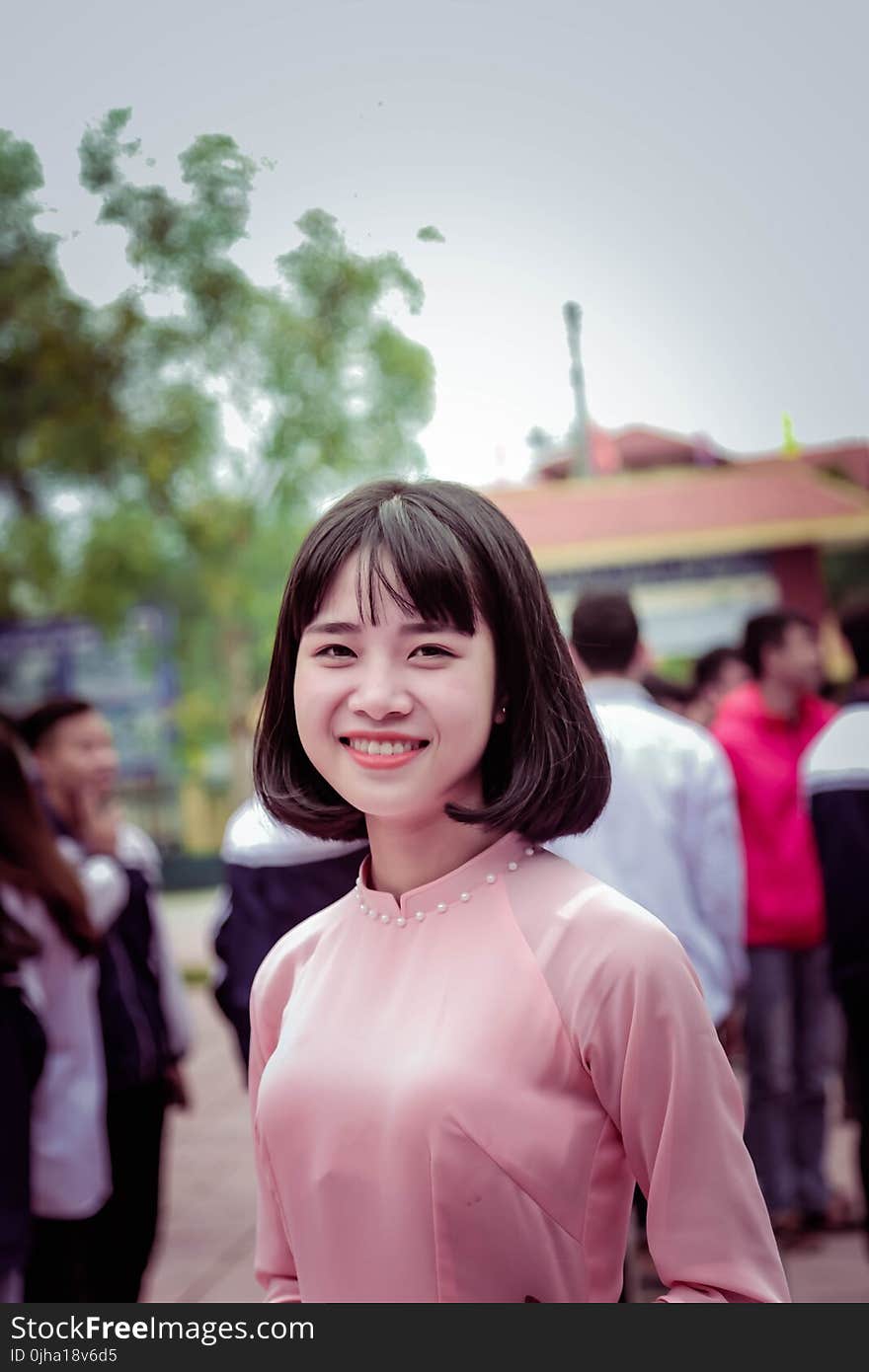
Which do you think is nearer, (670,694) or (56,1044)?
(56,1044)

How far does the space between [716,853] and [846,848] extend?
24 cm

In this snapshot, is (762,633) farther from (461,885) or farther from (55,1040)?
(461,885)

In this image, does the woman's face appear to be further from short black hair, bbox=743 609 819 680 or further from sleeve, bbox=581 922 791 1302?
short black hair, bbox=743 609 819 680

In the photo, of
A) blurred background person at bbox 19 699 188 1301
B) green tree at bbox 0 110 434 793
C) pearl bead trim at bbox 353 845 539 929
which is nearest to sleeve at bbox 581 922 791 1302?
pearl bead trim at bbox 353 845 539 929

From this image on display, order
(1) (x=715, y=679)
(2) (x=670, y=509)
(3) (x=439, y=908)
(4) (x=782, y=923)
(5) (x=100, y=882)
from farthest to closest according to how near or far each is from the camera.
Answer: (1) (x=715, y=679) → (4) (x=782, y=923) → (2) (x=670, y=509) → (5) (x=100, y=882) → (3) (x=439, y=908)

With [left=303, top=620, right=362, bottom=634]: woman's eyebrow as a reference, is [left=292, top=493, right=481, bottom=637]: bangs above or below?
above

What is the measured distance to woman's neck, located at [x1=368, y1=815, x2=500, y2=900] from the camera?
3.92 feet

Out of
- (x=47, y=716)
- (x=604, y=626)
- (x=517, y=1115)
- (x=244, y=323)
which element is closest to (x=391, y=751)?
(x=517, y=1115)

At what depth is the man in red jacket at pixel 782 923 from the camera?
373 centimetres

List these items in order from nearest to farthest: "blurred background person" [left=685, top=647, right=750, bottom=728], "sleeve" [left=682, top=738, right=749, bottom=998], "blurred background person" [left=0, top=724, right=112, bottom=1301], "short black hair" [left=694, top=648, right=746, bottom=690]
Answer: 1. "blurred background person" [left=0, top=724, right=112, bottom=1301]
2. "sleeve" [left=682, top=738, right=749, bottom=998]
3. "blurred background person" [left=685, top=647, right=750, bottom=728]
4. "short black hair" [left=694, top=648, right=746, bottom=690]

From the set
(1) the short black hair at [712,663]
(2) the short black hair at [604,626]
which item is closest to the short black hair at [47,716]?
(2) the short black hair at [604,626]

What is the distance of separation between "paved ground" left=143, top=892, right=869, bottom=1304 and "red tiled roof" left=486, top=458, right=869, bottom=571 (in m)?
0.93

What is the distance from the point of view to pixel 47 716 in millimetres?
3086
